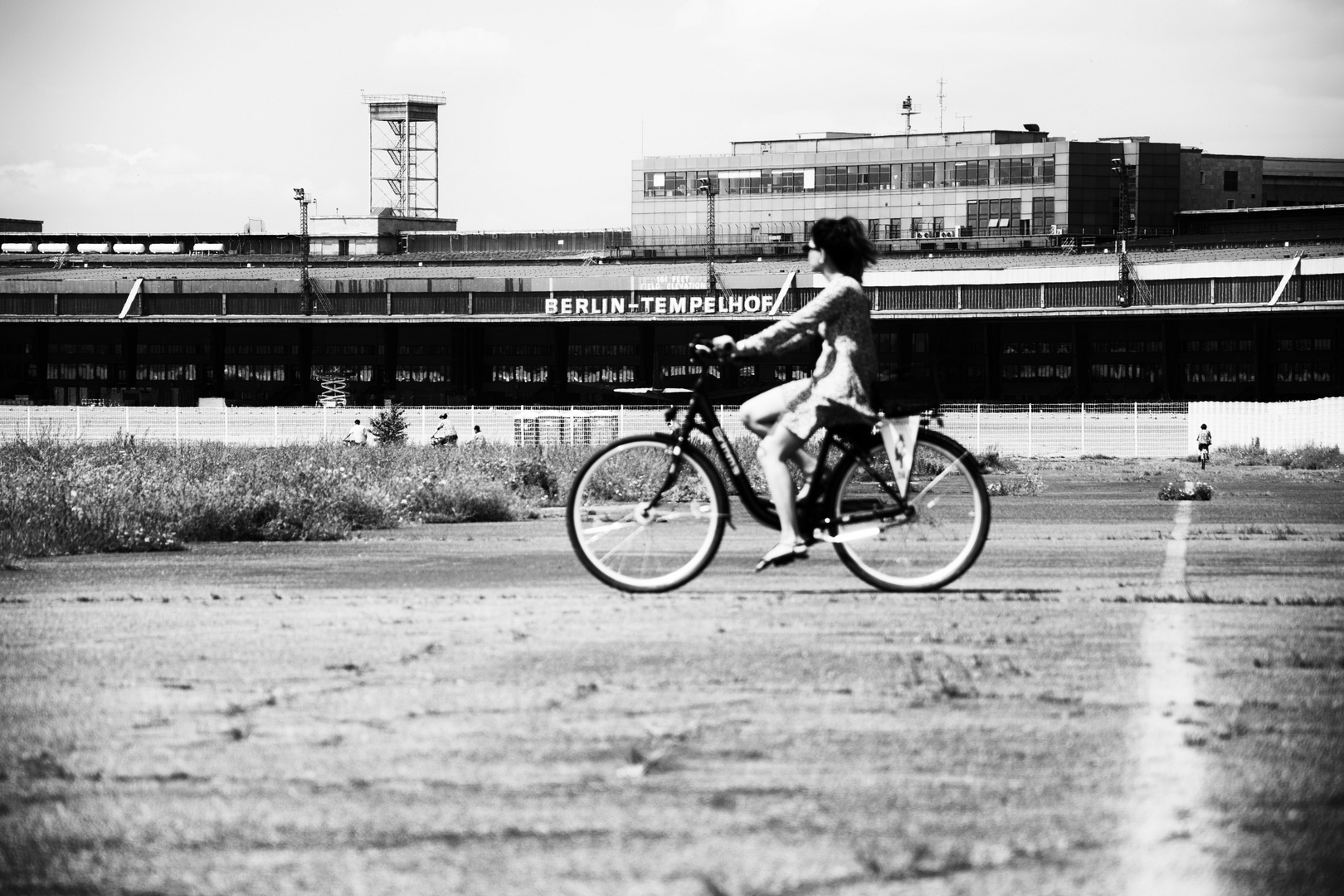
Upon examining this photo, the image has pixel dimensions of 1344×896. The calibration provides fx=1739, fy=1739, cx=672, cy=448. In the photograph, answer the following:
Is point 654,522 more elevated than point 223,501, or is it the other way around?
point 654,522

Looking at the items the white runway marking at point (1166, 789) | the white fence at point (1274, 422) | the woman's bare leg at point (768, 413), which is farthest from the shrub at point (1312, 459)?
the white runway marking at point (1166, 789)

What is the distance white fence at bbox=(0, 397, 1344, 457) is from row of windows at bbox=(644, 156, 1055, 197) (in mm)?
51390

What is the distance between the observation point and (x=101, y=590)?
9.36m

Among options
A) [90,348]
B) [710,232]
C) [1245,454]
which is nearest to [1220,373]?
[710,232]

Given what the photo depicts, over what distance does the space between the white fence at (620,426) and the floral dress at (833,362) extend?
38.3 m

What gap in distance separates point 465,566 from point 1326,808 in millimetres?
7462

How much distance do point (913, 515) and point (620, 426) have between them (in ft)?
145

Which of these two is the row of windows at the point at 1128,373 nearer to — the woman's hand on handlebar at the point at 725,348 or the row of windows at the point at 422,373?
the row of windows at the point at 422,373

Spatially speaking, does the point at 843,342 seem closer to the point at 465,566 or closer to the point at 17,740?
the point at 465,566

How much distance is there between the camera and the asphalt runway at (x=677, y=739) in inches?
145

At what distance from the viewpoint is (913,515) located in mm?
8789

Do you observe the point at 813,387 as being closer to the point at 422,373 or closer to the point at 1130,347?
the point at 1130,347

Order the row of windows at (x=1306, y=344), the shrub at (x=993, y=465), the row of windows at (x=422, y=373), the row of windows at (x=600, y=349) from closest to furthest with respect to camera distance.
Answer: the shrub at (x=993, y=465), the row of windows at (x=1306, y=344), the row of windows at (x=600, y=349), the row of windows at (x=422, y=373)

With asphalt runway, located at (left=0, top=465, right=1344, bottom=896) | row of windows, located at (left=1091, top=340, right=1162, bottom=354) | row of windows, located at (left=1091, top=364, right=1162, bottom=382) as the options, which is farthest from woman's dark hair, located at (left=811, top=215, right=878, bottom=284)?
row of windows, located at (left=1091, top=340, right=1162, bottom=354)
